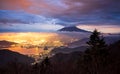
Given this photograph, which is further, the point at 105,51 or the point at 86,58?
the point at 86,58

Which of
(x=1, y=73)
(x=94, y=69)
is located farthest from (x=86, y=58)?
(x=1, y=73)

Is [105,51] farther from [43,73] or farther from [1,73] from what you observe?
[1,73]

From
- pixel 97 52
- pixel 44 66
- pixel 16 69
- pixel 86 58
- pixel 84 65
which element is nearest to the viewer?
pixel 97 52

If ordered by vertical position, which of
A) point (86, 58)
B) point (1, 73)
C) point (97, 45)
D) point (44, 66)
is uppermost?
point (97, 45)

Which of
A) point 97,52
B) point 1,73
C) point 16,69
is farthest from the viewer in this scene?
point 1,73

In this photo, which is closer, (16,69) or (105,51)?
(105,51)

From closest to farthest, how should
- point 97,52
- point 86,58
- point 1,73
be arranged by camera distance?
point 97,52 → point 86,58 → point 1,73

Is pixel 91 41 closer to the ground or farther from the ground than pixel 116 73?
farther from the ground

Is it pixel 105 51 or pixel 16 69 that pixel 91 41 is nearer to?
pixel 105 51

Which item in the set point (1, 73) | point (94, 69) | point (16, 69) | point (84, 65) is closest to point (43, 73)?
point (16, 69)
